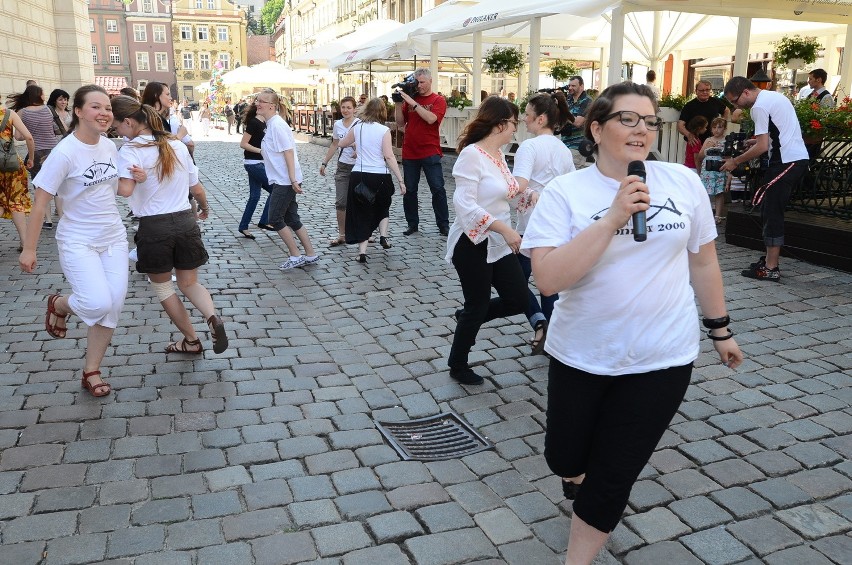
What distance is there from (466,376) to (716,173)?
6.78 metres

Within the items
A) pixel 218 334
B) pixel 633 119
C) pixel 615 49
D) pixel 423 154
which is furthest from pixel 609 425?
pixel 615 49

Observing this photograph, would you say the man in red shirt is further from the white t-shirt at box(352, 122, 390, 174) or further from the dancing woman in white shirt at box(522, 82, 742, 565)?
the dancing woman in white shirt at box(522, 82, 742, 565)

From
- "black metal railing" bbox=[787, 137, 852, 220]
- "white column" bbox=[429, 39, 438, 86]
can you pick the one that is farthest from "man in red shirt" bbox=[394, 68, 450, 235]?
"white column" bbox=[429, 39, 438, 86]

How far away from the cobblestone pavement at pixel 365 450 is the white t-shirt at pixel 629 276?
1.00 m

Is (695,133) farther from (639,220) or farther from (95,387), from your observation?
(639,220)

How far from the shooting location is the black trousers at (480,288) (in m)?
4.72

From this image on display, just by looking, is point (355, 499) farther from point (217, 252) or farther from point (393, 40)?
point (393, 40)

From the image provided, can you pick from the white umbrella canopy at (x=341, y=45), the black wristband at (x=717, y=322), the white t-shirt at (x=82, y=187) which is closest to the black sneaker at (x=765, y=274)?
the black wristband at (x=717, y=322)

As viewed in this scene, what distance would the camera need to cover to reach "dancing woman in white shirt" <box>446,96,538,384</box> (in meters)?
4.57

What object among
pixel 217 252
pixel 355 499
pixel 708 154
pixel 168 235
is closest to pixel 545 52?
pixel 708 154

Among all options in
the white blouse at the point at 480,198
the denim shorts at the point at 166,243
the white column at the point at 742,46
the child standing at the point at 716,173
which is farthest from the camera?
the white column at the point at 742,46

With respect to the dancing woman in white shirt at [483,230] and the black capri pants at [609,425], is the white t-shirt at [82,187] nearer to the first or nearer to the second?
the dancing woman in white shirt at [483,230]

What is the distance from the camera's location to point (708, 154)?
10.4 meters

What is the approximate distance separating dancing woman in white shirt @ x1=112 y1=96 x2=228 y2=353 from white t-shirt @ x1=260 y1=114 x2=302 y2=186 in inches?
115
